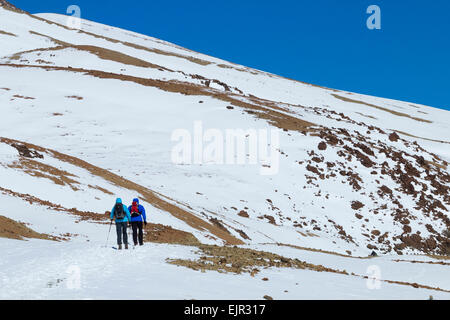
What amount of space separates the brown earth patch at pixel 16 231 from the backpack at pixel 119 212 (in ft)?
14.5

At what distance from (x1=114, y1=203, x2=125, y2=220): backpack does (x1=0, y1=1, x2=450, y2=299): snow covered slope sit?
151 centimetres

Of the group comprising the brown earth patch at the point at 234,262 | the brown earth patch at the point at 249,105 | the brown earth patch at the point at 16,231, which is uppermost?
the brown earth patch at the point at 249,105

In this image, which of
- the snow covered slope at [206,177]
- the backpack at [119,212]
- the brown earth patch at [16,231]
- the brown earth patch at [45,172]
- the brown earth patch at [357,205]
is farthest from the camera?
the brown earth patch at [357,205]

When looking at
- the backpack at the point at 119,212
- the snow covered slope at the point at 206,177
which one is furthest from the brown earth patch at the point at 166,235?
the backpack at the point at 119,212

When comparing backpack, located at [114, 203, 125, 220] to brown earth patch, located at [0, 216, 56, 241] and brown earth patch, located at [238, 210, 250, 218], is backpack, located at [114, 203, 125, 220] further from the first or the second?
brown earth patch, located at [238, 210, 250, 218]

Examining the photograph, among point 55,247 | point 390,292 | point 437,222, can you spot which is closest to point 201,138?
point 437,222

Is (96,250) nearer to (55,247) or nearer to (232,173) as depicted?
(55,247)

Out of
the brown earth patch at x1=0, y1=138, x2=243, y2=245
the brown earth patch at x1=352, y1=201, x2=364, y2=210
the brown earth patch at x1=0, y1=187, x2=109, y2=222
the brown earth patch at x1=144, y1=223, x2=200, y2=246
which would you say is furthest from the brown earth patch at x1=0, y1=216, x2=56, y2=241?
the brown earth patch at x1=352, y1=201, x2=364, y2=210

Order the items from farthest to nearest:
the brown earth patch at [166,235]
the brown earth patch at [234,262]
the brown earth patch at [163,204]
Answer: the brown earth patch at [163,204], the brown earth patch at [166,235], the brown earth patch at [234,262]

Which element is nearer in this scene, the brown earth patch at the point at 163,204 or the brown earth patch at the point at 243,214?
the brown earth patch at the point at 163,204

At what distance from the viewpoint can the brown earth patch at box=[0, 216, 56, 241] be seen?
19734mm

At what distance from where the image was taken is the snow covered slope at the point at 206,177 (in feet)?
84.1

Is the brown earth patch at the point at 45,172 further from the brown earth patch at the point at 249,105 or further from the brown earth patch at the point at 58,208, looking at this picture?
the brown earth patch at the point at 249,105

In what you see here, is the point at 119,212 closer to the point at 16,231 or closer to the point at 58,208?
the point at 16,231
